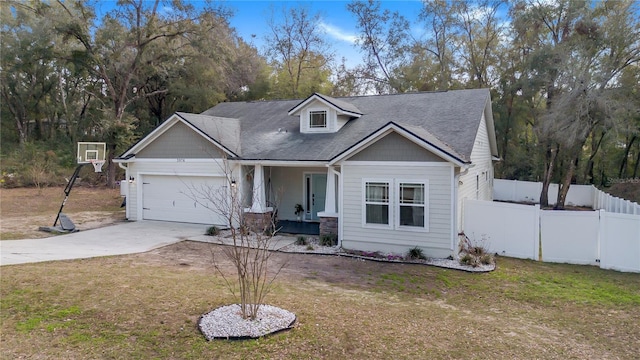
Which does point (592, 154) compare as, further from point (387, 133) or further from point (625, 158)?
point (387, 133)

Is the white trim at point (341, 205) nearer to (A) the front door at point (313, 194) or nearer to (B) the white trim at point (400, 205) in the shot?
(B) the white trim at point (400, 205)

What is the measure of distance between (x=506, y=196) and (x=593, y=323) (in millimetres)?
20275

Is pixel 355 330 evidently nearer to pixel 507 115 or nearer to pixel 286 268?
pixel 286 268

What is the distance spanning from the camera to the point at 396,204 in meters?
11.5

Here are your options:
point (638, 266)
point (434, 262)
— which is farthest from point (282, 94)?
point (638, 266)

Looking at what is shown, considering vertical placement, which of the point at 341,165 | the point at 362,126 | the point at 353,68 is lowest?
the point at 341,165

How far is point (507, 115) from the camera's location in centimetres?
2789

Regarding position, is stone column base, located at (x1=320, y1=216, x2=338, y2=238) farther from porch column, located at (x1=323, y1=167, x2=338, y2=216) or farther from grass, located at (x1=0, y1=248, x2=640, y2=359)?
grass, located at (x1=0, y1=248, x2=640, y2=359)

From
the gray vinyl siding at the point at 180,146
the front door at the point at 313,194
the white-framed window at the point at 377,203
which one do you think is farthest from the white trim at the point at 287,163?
the front door at the point at 313,194

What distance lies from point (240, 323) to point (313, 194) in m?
10.2

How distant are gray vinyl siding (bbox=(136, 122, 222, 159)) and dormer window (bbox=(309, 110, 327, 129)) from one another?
A: 12.0ft

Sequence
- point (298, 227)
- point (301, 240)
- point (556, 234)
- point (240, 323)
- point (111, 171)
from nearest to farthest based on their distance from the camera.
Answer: point (240, 323), point (556, 234), point (301, 240), point (298, 227), point (111, 171)

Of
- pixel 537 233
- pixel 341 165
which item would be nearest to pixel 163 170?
pixel 341 165

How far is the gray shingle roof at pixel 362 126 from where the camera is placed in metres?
13.2
